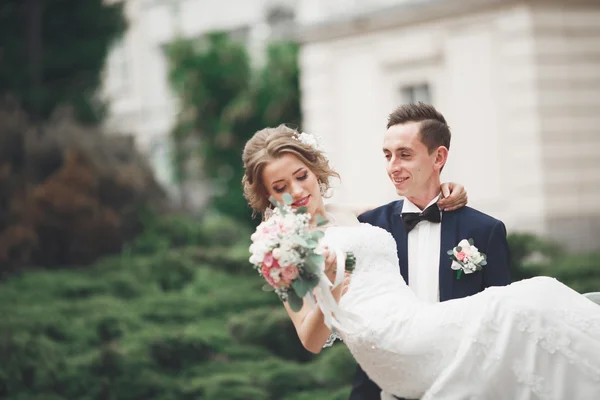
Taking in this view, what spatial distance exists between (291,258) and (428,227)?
0.88m

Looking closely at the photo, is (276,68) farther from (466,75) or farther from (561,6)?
(561,6)

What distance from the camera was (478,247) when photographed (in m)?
3.72

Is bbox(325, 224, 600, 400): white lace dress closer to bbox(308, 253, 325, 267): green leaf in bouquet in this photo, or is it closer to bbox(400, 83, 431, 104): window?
bbox(308, 253, 325, 267): green leaf in bouquet

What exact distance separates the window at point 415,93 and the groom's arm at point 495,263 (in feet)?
42.7

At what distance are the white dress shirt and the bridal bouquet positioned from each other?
60 cm

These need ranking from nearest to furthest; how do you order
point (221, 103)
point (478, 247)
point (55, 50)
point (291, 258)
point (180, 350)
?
point (291, 258)
point (478, 247)
point (180, 350)
point (55, 50)
point (221, 103)

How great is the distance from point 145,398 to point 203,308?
2131mm

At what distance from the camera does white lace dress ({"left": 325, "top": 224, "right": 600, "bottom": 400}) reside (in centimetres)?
318

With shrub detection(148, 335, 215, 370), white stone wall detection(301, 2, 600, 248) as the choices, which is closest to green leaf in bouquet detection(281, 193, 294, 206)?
shrub detection(148, 335, 215, 370)

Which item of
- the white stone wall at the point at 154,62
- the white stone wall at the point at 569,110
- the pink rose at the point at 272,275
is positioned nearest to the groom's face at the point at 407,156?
the pink rose at the point at 272,275

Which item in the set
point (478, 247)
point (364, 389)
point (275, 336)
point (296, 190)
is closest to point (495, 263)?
point (478, 247)

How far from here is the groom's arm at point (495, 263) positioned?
372cm

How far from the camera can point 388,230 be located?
3918 mm

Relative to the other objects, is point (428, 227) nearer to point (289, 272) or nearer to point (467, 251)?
point (467, 251)
